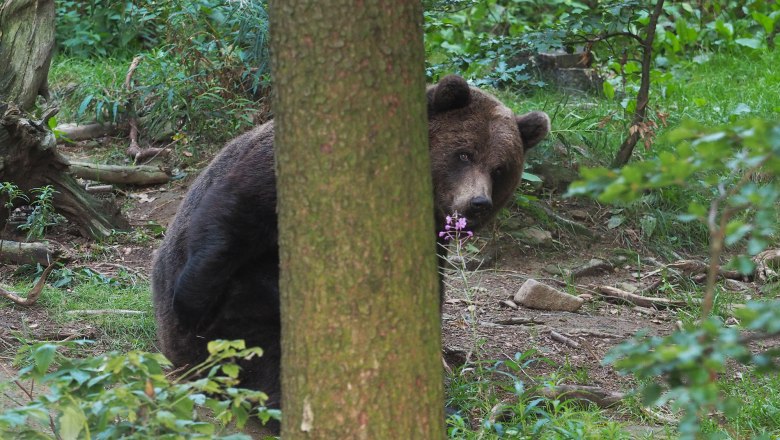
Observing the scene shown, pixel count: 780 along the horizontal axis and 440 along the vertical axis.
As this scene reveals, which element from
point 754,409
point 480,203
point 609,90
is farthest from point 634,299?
point 609,90

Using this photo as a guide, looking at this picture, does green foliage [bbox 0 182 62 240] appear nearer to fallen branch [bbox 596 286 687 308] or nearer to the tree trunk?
fallen branch [bbox 596 286 687 308]

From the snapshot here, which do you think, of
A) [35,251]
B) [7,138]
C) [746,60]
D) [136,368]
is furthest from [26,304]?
[746,60]

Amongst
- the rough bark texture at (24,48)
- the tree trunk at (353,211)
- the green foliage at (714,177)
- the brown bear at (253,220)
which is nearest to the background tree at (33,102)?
the rough bark texture at (24,48)

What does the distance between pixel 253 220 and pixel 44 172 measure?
3017 mm

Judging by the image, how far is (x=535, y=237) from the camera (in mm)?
7332

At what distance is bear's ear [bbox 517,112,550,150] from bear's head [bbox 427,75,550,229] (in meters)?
0.08

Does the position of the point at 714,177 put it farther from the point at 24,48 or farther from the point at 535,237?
the point at 24,48

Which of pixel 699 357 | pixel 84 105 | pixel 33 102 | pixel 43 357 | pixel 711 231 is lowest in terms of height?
pixel 84 105

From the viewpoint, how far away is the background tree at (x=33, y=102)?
652 centimetres

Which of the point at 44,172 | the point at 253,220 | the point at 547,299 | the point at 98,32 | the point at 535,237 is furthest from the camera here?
the point at 98,32

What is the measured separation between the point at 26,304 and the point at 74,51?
635 cm

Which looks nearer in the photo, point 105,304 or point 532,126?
point 532,126

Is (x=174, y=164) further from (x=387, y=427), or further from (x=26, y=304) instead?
(x=387, y=427)

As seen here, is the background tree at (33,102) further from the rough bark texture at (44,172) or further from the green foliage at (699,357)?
the green foliage at (699,357)
